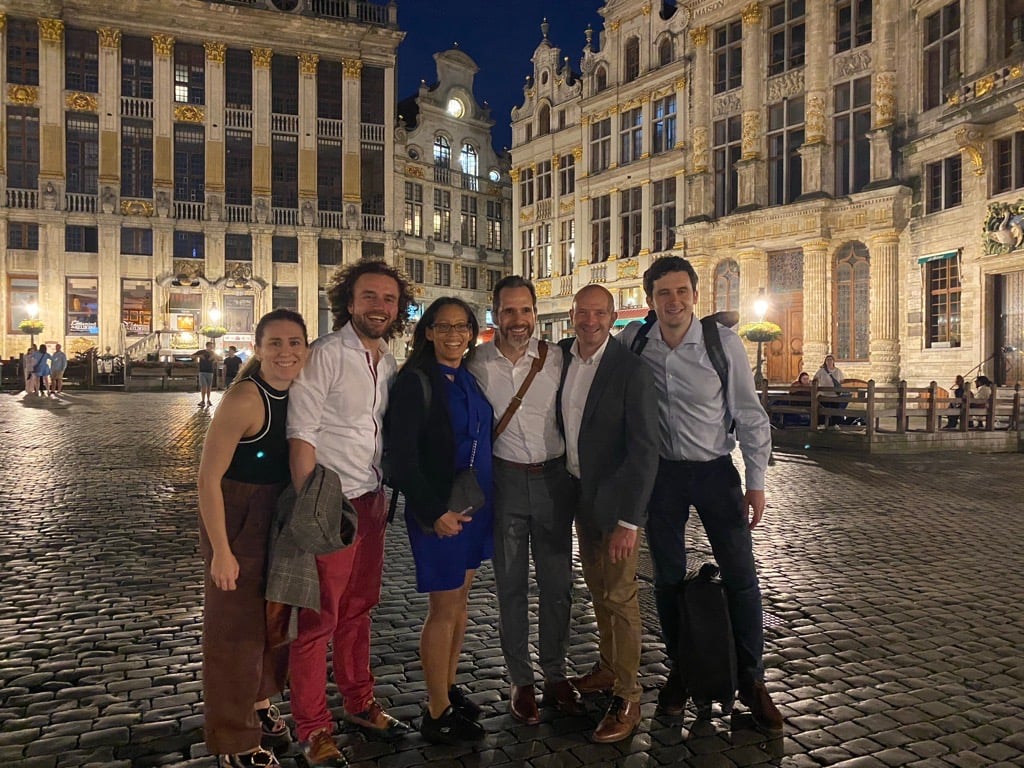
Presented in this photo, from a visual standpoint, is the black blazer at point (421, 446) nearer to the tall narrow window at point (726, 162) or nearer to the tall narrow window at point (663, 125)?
the tall narrow window at point (726, 162)

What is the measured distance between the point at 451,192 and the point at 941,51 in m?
29.0

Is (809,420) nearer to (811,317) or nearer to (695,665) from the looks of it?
(811,317)

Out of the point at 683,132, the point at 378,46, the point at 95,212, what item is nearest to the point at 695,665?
the point at 683,132

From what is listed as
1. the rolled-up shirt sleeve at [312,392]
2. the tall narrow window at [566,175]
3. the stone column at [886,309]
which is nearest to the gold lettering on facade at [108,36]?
the tall narrow window at [566,175]

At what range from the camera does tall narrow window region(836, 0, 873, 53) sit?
81.5ft

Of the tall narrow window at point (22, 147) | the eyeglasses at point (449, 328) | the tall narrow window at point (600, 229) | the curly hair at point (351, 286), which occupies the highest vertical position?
the tall narrow window at point (22, 147)

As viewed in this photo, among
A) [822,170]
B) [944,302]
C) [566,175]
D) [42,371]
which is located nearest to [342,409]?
[944,302]

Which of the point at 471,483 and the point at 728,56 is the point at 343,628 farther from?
the point at 728,56

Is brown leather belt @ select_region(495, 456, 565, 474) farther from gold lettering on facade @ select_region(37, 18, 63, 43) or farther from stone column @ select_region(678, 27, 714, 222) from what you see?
gold lettering on facade @ select_region(37, 18, 63, 43)

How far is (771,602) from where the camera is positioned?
17.9 feet

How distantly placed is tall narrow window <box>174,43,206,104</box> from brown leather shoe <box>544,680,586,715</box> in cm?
4260

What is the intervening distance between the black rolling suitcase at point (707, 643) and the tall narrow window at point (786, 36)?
2729 cm

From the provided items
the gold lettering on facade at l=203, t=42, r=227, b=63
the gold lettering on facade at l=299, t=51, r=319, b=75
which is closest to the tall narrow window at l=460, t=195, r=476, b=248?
the gold lettering on facade at l=299, t=51, r=319, b=75

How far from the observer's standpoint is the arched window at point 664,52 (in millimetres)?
31000
